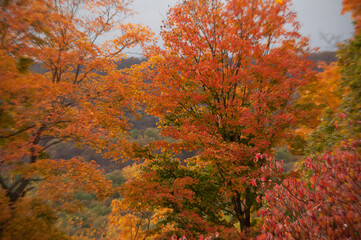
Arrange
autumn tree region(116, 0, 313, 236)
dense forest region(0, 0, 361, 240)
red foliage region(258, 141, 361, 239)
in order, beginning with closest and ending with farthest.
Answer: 1. red foliage region(258, 141, 361, 239)
2. dense forest region(0, 0, 361, 240)
3. autumn tree region(116, 0, 313, 236)

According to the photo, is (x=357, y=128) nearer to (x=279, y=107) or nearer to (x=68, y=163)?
(x=279, y=107)

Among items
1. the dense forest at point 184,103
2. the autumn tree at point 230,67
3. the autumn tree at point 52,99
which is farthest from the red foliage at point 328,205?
the autumn tree at point 52,99

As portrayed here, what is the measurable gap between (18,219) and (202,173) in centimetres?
545

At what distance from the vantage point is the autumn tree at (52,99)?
2.53 meters

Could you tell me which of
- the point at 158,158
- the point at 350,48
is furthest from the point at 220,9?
the point at 158,158

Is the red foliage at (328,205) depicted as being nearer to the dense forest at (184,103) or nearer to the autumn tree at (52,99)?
the dense forest at (184,103)

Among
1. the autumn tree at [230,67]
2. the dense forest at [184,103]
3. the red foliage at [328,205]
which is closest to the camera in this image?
the red foliage at [328,205]

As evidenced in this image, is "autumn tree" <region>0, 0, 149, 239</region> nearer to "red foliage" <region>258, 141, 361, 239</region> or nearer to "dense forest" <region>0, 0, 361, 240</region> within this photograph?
"dense forest" <region>0, 0, 361, 240</region>

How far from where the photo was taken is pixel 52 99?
3646mm

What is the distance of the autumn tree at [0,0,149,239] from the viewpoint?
2525 mm

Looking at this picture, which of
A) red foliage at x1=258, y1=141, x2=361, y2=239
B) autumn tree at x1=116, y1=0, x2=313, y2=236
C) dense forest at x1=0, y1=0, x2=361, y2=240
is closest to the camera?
red foliage at x1=258, y1=141, x2=361, y2=239

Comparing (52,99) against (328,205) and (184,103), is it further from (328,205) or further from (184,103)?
(328,205)

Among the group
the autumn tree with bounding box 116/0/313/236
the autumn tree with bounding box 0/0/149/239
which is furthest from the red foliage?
the autumn tree with bounding box 0/0/149/239

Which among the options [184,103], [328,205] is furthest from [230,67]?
[328,205]
